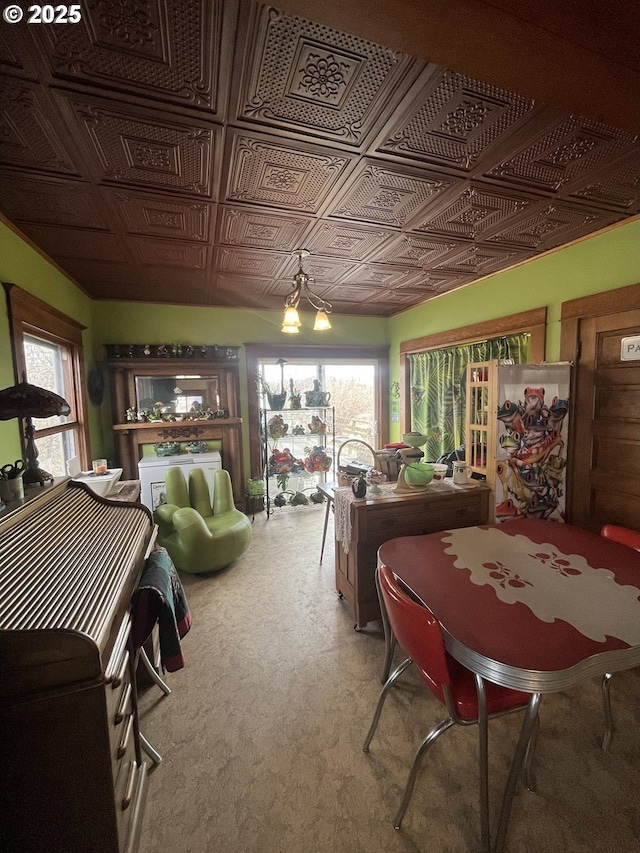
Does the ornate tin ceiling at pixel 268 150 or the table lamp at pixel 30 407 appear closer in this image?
the ornate tin ceiling at pixel 268 150

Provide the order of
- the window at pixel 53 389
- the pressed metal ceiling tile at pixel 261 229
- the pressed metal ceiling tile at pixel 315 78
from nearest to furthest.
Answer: the pressed metal ceiling tile at pixel 315 78 < the pressed metal ceiling tile at pixel 261 229 < the window at pixel 53 389

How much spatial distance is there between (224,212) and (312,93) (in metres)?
0.97

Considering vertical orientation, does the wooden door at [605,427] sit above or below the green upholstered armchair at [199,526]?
above

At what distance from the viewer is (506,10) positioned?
813mm

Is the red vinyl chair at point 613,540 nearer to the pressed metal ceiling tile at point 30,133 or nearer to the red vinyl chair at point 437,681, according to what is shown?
the red vinyl chair at point 437,681

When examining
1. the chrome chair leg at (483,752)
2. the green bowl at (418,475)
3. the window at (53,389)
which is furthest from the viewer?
the window at (53,389)

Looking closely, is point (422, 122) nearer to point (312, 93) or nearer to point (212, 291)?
point (312, 93)

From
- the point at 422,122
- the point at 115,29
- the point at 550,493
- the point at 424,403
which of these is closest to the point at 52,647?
the point at 115,29

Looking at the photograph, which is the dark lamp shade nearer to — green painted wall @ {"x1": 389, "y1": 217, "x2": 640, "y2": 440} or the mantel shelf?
the mantel shelf

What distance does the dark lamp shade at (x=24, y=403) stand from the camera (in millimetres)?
1528

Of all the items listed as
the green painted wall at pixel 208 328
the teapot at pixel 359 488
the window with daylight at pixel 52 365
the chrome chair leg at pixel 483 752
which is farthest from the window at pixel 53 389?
the chrome chair leg at pixel 483 752

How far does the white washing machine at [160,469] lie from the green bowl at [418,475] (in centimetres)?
220

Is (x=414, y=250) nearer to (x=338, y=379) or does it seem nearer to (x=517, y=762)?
(x=338, y=379)

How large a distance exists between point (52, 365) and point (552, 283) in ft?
13.6
